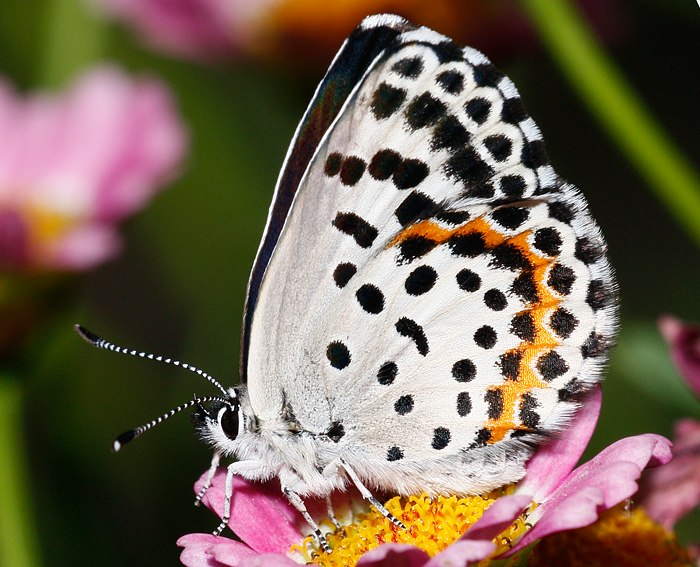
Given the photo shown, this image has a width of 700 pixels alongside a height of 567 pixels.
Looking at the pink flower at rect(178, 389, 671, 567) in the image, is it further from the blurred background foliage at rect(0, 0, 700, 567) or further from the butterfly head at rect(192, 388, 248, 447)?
the blurred background foliage at rect(0, 0, 700, 567)

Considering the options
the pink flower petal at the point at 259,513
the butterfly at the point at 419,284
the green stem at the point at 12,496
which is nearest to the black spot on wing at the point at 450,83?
the butterfly at the point at 419,284

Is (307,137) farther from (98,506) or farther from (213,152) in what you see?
(213,152)

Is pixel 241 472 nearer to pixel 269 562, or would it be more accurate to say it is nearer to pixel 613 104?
pixel 269 562

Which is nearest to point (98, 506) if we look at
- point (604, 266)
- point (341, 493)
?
point (341, 493)

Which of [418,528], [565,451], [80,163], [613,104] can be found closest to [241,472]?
[418,528]

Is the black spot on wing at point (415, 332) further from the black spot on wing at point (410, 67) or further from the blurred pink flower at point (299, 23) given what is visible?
the blurred pink flower at point (299, 23)

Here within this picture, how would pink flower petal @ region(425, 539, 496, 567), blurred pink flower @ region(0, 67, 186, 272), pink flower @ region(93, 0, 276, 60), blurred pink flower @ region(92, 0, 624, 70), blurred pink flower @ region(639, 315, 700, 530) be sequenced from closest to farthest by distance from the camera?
pink flower petal @ region(425, 539, 496, 567), blurred pink flower @ region(639, 315, 700, 530), blurred pink flower @ region(0, 67, 186, 272), blurred pink flower @ region(92, 0, 624, 70), pink flower @ region(93, 0, 276, 60)

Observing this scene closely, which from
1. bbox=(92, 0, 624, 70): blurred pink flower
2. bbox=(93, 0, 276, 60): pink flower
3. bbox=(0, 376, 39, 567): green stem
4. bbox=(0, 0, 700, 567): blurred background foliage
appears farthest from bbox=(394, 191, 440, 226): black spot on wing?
bbox=(93, 0, 276, 60): pink flower
